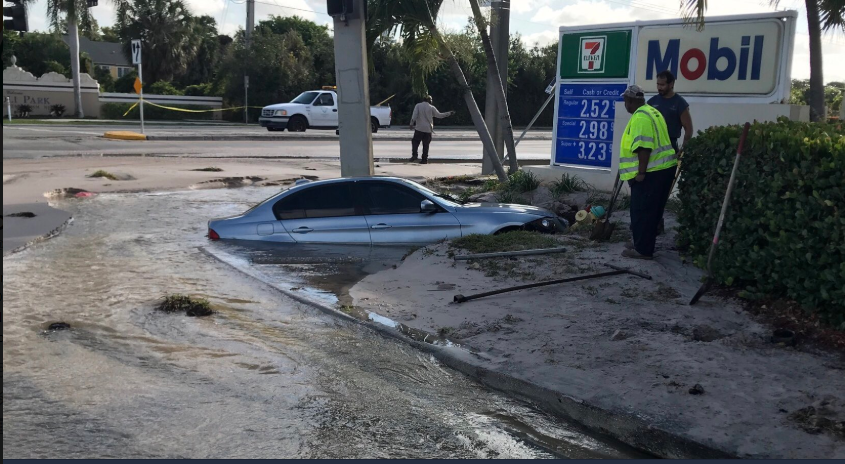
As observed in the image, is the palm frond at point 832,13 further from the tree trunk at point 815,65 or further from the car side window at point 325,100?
the car side window at point 325,100

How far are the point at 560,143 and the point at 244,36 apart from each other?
38552 millimetres

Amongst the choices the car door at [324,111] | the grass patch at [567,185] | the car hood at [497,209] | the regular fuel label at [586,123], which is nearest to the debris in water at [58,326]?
the car hood at [497,209]

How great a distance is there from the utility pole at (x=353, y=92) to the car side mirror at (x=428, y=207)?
3622 millimetres

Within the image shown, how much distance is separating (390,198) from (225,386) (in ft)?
17.4

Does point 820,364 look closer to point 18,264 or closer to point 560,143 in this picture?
point 18,264

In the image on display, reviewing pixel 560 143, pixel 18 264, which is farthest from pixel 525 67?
pixel 18 264

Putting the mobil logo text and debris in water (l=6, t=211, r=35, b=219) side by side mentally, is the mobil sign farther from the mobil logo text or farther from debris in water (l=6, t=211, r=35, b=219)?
debris in water (l=6, t=211, r=35, b=219)

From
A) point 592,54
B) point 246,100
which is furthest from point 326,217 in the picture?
point 246,100

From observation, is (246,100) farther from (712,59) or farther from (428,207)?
(428,207)

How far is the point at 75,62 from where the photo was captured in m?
45.2

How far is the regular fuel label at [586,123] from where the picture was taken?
14.7m

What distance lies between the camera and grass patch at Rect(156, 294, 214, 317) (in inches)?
314

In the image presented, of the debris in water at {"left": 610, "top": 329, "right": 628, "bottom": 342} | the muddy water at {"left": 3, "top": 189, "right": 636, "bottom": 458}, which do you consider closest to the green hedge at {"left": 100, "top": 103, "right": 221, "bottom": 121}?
the muddy water at {"left": 3, "top": 189, "right": 636, "bottom": 458}

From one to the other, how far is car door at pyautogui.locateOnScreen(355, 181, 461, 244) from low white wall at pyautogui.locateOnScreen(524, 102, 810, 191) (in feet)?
13.0
